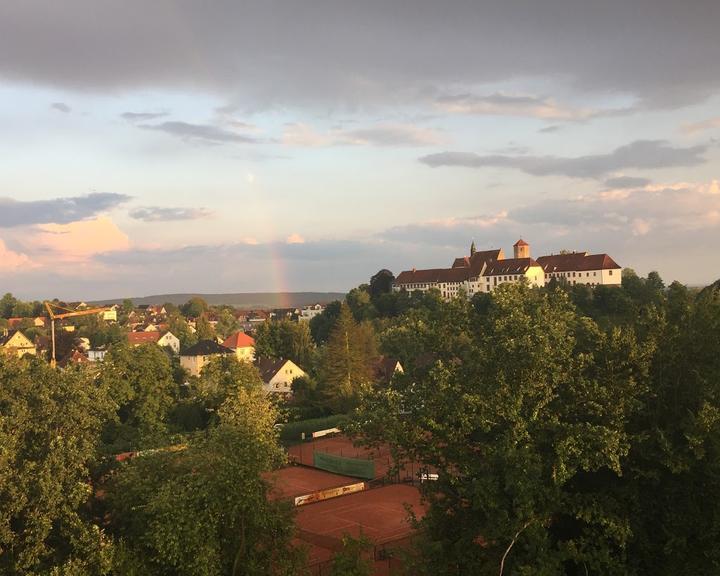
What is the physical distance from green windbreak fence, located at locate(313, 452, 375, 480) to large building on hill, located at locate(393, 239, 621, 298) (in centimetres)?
7616

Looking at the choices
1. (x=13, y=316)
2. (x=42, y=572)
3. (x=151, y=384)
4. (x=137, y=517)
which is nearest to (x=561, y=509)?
(x=137, y=517)

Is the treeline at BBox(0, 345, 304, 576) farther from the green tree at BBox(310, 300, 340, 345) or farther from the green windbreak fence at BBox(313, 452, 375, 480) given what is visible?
the green tree at BBox(310, 300, 340, 345)

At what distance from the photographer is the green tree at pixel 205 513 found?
16406 mm

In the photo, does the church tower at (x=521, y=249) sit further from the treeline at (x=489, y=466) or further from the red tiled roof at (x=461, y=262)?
the treeline at (x=489, y=466)

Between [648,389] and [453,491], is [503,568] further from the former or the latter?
[648,389]

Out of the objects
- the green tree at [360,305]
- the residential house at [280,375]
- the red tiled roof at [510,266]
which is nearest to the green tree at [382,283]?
the green tree at [360,305]

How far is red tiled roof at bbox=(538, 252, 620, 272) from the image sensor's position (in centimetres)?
12461

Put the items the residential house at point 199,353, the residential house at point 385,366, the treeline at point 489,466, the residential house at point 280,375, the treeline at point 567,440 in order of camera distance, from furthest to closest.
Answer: the residential house at point 199,353, the residential house at point 385,366, the residential house at point 280,375, the treeline at point 489,466, the treeline at point 567,440

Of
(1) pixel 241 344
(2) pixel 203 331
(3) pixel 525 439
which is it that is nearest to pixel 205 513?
(3) pixel 525 439

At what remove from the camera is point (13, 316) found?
6855 inches

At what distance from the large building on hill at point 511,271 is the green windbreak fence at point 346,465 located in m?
76.2

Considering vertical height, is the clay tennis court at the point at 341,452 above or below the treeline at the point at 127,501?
below

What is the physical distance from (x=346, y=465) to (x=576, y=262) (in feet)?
324

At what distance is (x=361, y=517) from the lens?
113ft
